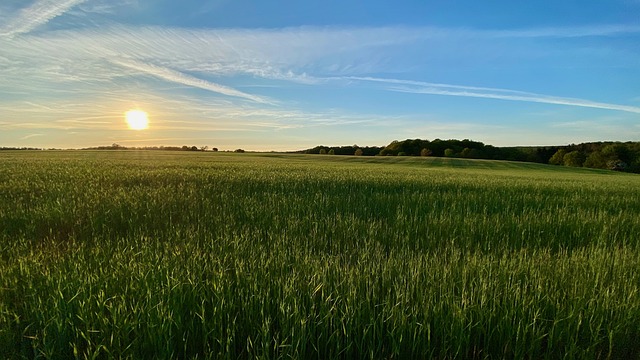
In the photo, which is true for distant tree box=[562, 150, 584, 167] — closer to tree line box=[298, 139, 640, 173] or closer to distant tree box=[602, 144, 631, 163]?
tree line box=[298, 139, 640, 173]

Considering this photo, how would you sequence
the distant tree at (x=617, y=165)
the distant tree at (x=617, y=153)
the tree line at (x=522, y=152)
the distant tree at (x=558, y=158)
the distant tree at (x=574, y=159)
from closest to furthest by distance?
1. the distant tree at (x=617, y=165)
2. the tree line at (x=522, y=152)
3. the distant tree at (x=574, y=159)
4. the distant tree at (x=617, y=153)
5. the distant tree at (x=558, y=158)

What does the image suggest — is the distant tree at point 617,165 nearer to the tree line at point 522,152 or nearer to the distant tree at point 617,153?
the tree line at point 522,152

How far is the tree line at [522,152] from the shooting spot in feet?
289

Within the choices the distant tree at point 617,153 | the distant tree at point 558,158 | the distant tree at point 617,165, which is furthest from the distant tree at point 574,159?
the distant tree at point 617,153

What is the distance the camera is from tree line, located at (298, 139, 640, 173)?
8812 cm

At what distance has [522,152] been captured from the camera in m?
98.2

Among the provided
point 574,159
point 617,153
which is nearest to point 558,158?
point 574,159

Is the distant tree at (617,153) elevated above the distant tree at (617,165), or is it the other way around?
the distant tree at (617,153)

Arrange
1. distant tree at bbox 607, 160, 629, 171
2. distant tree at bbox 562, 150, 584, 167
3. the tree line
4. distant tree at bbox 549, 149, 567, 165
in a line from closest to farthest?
1. distant tree at bbox 607, 160, 629, 171
2. the tree line
3. distant tree at bbox 562, 150, 584, 167
4. distant tree at bbox 549, 149, 567, 165

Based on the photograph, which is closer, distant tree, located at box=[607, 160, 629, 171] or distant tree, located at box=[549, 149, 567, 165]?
distant tree, located at box=[607, 160, 629, 171]

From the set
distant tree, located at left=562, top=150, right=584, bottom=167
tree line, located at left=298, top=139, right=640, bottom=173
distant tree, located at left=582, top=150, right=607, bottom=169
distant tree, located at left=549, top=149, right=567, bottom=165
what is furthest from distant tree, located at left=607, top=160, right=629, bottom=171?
distant tree, located at left=549, top=149, right=567, bottom=165

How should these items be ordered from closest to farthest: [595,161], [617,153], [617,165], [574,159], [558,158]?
[617,165] < [595,161] < [574,159] < [617,153] < [558,158]

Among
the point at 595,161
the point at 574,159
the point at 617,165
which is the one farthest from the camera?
the point at 574,159

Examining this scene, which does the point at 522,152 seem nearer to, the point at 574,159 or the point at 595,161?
the point at 574,159
